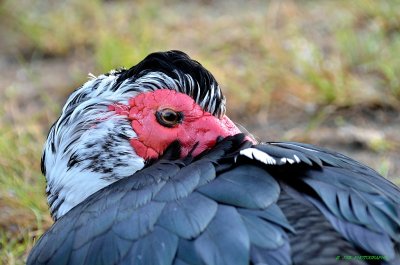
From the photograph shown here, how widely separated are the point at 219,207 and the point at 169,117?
2.24ft

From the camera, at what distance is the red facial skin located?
10.2 ft

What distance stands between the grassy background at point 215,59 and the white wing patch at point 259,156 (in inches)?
58.9

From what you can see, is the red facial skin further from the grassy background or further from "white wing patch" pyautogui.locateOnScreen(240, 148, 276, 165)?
the grassy background

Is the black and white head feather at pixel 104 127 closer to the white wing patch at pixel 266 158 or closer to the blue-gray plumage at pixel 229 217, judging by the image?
the blue-gray plumage at pixel 229 217

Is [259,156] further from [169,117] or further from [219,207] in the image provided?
[169,117]

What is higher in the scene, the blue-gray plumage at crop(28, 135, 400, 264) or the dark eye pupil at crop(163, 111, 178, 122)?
the dark eye pupil at crop(163, 111, 178, 122)

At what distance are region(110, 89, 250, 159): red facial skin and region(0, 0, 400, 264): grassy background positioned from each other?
1059 millimetres

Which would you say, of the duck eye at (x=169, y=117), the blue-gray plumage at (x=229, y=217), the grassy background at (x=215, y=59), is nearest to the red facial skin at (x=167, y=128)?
the duck eye at (x=169, y=117)

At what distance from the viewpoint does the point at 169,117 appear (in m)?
3.14

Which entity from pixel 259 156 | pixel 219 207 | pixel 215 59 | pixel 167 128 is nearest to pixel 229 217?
pixel 219 207

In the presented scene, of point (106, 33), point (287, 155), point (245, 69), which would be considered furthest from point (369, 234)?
point (106, 33)

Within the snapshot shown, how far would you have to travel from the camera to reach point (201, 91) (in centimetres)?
318

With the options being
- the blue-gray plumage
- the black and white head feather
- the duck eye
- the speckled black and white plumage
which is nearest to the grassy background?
the black and white head feather

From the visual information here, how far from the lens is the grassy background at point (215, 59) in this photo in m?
4.63
